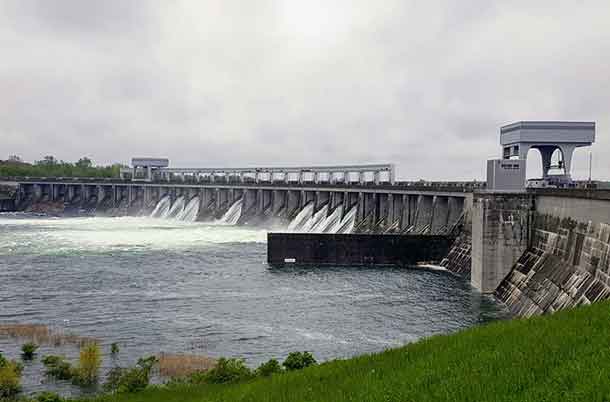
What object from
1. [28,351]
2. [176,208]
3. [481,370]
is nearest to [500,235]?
[28,351]

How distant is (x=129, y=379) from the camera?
21.2 m

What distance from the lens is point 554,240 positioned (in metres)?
36.1

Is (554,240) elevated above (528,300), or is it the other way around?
(554,240)

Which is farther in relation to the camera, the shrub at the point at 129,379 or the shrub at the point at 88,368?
the shrub at the point at 88,368

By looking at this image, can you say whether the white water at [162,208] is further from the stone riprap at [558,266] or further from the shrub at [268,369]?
Answer: the shrub at [268,369]

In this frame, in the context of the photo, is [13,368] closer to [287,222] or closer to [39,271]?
[39,271]

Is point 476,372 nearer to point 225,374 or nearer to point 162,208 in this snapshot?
point 225,374

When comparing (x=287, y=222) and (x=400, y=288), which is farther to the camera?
(x=287, y=222)

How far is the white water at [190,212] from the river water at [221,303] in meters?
50.5

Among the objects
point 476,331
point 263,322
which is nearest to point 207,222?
point 263,322

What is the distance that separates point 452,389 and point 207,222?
98491 millimetres

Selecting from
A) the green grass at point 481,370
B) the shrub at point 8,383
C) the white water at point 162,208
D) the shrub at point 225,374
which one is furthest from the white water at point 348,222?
the green grass at point 481,370

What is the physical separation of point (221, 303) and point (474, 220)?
Result: 18377mm

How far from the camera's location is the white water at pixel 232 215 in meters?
104
